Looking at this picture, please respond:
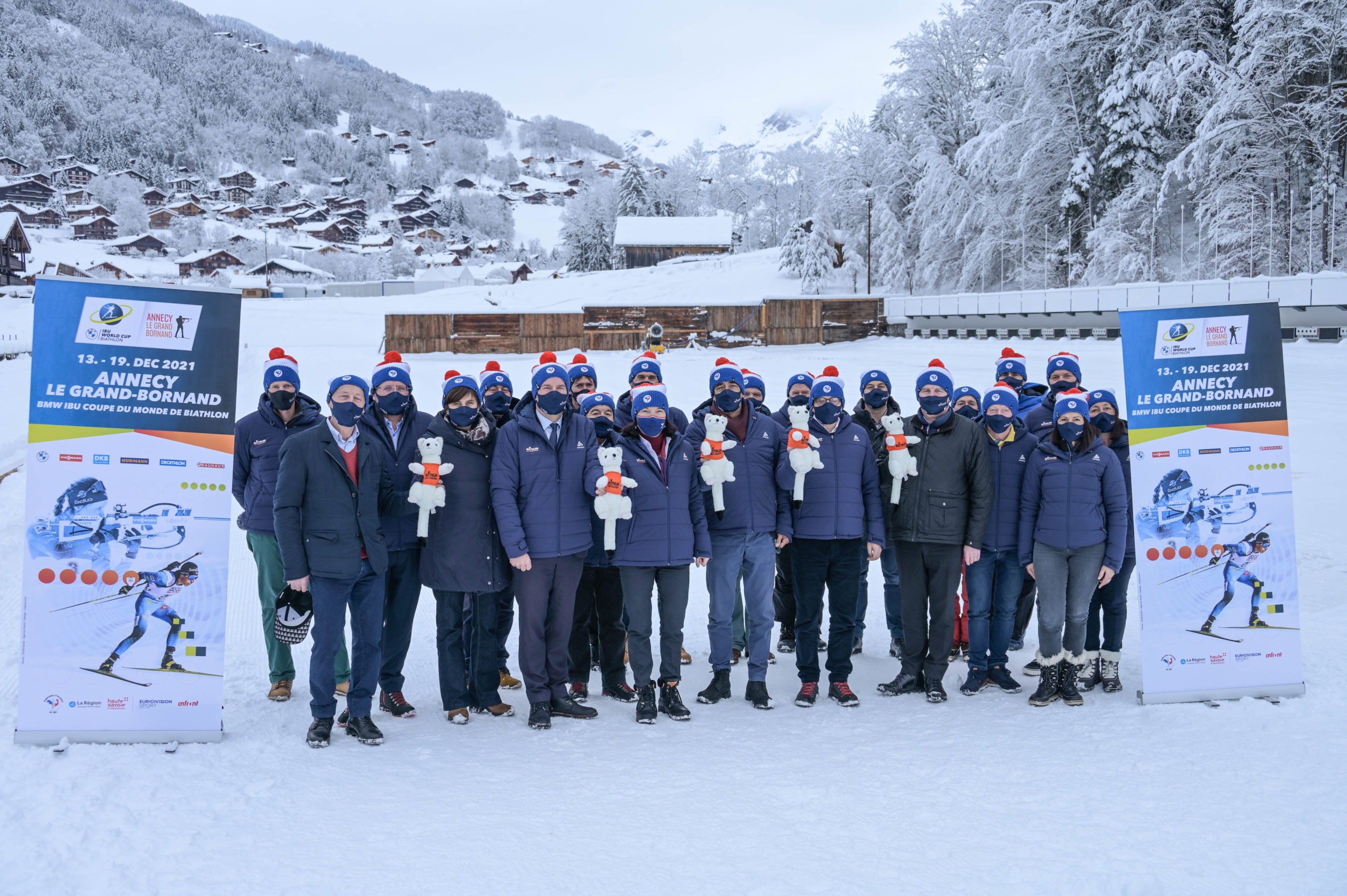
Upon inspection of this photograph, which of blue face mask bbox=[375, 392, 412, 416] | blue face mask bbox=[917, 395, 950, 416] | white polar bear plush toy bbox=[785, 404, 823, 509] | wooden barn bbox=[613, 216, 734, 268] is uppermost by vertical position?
wooden barn bbox=[613, 216, 734, 268]

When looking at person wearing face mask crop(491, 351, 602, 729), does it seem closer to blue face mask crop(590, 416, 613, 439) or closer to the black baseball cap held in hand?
blue face mask crop(590, 416, 613, 439)

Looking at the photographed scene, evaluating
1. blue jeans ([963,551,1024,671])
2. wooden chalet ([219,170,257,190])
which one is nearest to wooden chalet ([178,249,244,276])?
wooden chalet ([219,170,257,190])

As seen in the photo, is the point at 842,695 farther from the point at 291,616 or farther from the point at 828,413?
the point at 291,616

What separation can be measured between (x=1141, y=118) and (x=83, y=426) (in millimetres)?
32469

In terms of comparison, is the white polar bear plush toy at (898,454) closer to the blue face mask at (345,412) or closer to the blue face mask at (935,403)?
the blue face mask at (935,403)

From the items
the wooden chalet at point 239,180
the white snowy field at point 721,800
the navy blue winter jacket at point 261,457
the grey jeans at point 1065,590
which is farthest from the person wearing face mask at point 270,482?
the wooden chalet at point 239,180

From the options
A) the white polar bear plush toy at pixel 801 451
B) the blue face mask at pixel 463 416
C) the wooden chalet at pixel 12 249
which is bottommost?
the white polar bear plush toy at pixel 801 451

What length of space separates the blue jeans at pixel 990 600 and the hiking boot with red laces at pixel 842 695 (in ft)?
2.78

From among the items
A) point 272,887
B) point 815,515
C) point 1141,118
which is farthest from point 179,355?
point 1141,118

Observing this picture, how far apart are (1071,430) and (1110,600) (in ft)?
3.53

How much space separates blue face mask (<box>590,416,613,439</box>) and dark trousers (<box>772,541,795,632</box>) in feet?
5.76

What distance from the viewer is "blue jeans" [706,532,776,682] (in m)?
5.16

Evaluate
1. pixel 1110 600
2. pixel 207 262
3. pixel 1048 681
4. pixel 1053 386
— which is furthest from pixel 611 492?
pixel 207 262

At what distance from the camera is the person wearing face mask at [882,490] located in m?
5.43
